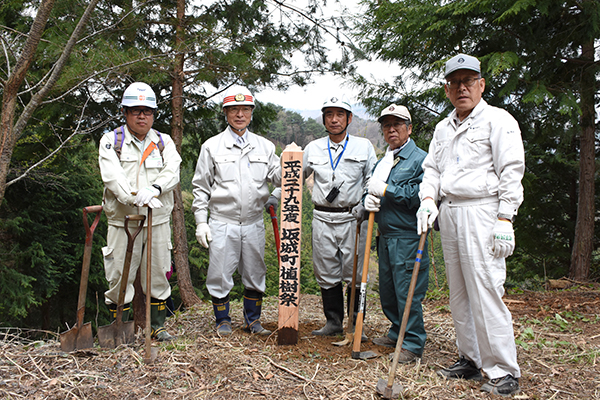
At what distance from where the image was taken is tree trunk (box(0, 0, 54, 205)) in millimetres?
4148

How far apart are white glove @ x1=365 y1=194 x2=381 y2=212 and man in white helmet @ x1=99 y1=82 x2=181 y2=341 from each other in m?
1.75

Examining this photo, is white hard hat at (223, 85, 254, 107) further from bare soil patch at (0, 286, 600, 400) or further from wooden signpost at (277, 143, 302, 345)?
bare soil patch at (0, 286, 600, 400)

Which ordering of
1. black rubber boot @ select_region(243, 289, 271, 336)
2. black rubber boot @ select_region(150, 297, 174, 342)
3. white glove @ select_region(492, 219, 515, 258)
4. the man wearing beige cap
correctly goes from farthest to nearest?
black rubber boot @ select_region(243, 289, 271, 336), black rubber boot @ select_region(150, 297, 174, 342), the man wearing beige cap, white glove @ select_region(492, 219, 515, 258)

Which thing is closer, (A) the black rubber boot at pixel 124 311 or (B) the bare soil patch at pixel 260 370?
(B) the bare soil patch at pixel 260 370

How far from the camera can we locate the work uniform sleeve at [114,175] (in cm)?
369

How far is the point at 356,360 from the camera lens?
3.62 metres

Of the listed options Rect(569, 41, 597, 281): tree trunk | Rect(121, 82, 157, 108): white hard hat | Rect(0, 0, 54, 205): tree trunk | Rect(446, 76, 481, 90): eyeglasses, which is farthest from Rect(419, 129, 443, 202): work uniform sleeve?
Rect(569, 41, 597, 281): tree trunk

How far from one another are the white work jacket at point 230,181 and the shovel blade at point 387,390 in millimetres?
1946

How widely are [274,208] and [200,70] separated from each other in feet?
11.9

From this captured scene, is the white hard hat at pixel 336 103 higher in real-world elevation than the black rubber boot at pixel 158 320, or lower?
higher

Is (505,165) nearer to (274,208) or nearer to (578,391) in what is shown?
(578,391)

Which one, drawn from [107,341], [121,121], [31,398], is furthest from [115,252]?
[121,121]

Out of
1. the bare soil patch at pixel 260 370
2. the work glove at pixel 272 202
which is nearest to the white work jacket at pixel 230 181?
the work glove at pixel 272 202

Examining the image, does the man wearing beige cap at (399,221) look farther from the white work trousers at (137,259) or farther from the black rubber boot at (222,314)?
the white work trousers at (137,259)
